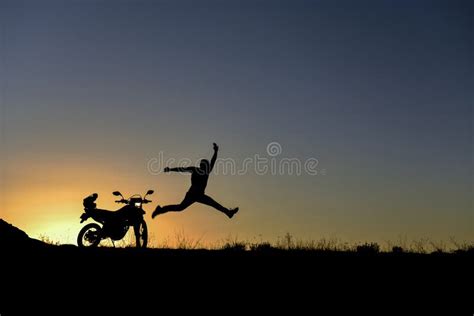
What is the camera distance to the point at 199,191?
59.3ft

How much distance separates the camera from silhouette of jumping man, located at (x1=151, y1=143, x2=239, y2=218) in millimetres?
17828

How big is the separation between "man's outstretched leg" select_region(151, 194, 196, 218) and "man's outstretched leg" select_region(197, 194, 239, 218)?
0.27 metres

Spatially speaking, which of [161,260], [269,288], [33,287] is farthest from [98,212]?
[269,288]

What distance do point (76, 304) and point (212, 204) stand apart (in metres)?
9.43

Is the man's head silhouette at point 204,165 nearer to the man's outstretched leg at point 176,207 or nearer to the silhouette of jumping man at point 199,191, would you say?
the silhouette of jumping man at point 199,191

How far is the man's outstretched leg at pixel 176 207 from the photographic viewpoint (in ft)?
59.8

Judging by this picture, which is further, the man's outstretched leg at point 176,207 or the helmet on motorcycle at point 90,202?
the man's outstretched leg at point 176,207

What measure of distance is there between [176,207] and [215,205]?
1.22 meters

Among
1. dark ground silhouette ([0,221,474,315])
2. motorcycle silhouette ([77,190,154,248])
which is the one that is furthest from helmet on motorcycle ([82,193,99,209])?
dark ground silhouette ([0,221,474,315])

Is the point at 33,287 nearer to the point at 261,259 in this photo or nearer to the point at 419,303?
the point at 261,259

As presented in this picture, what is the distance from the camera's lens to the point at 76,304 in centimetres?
917

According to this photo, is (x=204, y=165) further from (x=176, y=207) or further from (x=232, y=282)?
(x=232, y=282)

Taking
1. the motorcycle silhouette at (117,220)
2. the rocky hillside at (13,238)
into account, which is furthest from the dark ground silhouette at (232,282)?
the motorcycle silhouette at (117,220)

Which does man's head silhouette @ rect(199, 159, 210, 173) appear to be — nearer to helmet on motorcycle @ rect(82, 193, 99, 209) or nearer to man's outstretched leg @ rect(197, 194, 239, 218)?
man's outstretched leg @ rect(197, 194, 239, 218)
